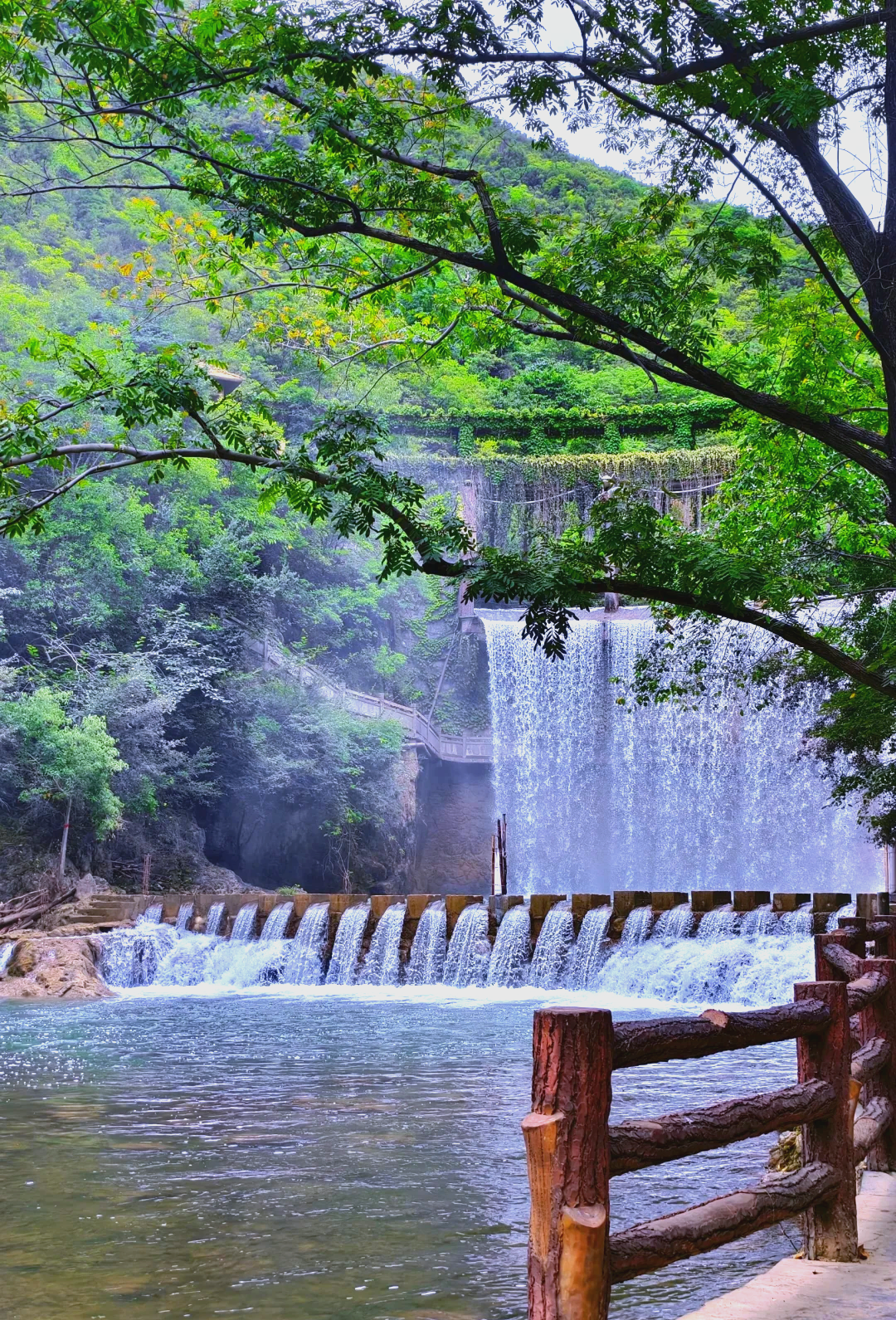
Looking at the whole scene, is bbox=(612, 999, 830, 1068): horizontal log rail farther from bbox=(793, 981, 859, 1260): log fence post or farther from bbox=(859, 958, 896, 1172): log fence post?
bbox=(859, 958, 896, 1172): log fence post

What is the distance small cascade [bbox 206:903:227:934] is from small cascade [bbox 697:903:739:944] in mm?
9210

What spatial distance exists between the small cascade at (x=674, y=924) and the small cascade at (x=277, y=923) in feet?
22.7

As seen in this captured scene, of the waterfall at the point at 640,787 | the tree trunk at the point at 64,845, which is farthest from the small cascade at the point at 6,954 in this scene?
the waterfall at the point at 640,787

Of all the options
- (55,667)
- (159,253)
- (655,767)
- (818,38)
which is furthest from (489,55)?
(159,253)

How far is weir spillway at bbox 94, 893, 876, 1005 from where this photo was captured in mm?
16328

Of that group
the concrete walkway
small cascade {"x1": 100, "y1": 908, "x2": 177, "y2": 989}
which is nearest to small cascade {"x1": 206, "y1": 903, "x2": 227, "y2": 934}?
small cascade {"x1": 100, "y1": 908, "x2": 177, "y2": 989}

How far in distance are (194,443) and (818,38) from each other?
4.51 metres

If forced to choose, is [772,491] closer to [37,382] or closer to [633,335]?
[633,335]

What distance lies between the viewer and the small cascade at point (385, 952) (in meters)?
20.1

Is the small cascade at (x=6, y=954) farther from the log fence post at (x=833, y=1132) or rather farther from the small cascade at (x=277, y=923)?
the log fence post at (x=833, y=1132)

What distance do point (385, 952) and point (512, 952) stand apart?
240 centimetres

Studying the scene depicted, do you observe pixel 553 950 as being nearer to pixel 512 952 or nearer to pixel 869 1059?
pixel 512 952

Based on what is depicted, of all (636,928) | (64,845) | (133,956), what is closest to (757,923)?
(636,928)

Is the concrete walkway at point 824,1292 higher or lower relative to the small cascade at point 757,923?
higher
